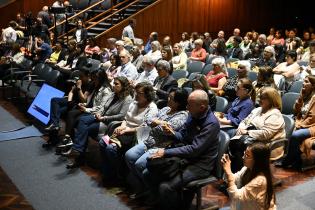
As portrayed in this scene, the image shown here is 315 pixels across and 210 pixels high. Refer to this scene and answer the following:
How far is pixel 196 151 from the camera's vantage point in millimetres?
3496

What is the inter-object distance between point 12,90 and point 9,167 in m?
4.04

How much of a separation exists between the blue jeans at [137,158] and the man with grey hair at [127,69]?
105 inches

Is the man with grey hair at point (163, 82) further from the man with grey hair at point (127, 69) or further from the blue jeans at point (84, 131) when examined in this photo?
the blue jeans at point (84, 131)

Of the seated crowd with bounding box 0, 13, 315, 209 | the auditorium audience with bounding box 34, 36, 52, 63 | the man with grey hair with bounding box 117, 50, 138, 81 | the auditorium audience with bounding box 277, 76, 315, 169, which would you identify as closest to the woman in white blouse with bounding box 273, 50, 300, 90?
the seated crowd with bounding box 0, 13, 315, 209

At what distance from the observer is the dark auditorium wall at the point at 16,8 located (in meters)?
16.0

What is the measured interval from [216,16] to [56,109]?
34.8 ft

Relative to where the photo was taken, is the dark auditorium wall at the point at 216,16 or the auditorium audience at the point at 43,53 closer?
the auditorium audience at the point at 43,53

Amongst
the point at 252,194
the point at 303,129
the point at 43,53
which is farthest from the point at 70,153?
the point at 43,53

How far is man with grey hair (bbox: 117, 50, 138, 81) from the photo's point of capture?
22.0ft

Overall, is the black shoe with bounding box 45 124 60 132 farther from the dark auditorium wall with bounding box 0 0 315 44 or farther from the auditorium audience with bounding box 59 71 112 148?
the dark auditorium wall with bounding box 0 0 315 44

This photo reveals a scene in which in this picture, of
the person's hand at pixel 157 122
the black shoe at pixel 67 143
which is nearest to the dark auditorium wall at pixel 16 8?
the black shoe at pixel 67 143

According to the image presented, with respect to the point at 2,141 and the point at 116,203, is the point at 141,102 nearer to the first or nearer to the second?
the point at 116,203

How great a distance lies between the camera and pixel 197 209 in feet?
11.8

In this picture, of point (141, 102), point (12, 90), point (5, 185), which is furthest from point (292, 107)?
point (12, 90)
